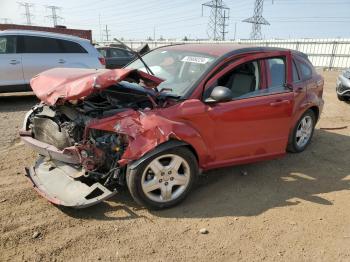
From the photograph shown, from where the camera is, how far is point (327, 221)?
3.78 m

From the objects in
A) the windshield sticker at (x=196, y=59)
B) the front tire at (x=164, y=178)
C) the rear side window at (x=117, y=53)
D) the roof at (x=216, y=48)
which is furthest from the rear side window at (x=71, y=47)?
the front tire at (x=164, y=178)

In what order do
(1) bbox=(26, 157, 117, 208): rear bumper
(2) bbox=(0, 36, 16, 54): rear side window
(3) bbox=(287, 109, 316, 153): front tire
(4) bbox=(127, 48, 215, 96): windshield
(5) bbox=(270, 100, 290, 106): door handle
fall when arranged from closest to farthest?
1. (1) bbox=(26, 157, 117, 208): rear bumper
2. (4) bbox=(127, 48, 215, 96): windshield
3. (5) bbox=(270, 100, 290, 106): door handle
4. (3) bbox=(287, 109, 316, 153): front tire
5. (2) bbox=(0, 36, 16, 54): rear side window

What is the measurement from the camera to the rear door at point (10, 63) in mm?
8391

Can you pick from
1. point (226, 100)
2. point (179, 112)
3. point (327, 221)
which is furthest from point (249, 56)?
point (327, 221)

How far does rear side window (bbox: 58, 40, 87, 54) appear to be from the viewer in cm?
Result: 936

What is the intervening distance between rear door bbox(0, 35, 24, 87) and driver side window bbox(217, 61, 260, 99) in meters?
6.34

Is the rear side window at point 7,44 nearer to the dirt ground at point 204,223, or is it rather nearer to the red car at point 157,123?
the dirt ground at point 204,223

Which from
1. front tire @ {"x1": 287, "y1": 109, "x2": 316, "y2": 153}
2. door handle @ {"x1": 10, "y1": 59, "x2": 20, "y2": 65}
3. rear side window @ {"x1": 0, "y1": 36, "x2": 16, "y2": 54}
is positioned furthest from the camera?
door handle @ {"x1": 10, "y1": 59, "x2": 20, "y2": 65}

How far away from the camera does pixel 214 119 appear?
393 cm

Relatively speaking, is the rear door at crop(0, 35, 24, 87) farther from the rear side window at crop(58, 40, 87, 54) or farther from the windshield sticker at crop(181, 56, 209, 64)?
the windshield sticker at crop(181, 56, 209, 64)

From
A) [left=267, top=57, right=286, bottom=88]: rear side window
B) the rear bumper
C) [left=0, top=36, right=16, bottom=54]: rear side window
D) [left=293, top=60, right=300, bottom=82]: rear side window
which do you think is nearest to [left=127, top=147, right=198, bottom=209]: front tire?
the rear bumper

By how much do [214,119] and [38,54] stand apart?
6.67 m

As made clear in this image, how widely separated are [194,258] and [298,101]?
299 cm

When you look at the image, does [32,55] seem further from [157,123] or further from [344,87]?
[344,87]
